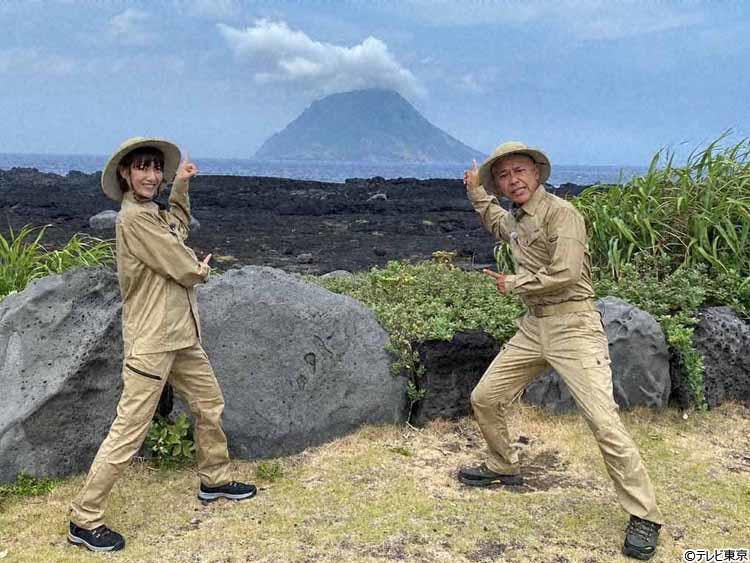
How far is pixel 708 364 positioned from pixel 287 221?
16.9 m

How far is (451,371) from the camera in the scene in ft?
20.0

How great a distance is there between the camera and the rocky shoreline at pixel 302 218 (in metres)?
16.2

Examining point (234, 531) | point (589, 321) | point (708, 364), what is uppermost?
point (589, 321)

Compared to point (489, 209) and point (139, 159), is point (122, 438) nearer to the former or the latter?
point (139, 159)

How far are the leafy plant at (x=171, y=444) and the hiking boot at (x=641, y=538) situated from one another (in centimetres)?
291

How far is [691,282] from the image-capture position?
6.93m

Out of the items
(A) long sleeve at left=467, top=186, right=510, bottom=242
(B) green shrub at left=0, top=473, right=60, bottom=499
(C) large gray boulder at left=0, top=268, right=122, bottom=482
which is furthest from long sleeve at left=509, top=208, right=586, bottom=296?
(B) green shrub at left=0, top=473, right=60, bottom=499

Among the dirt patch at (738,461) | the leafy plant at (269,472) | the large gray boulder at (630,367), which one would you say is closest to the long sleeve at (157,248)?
the leafy plant at (269,472)

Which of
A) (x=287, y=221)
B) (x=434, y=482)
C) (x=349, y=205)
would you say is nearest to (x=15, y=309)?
(x=434, y=482)

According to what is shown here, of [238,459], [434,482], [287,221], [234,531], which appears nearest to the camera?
[234,531]

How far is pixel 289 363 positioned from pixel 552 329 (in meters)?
2.00

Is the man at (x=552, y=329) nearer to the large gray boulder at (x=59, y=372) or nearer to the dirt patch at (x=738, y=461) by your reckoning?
the dirt patch at (x=738, y=461)

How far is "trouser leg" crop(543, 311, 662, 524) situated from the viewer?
4234 mm

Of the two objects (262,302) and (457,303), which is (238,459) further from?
(457,303)
